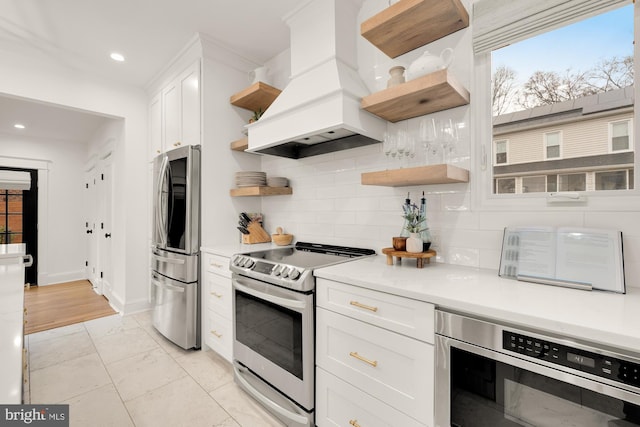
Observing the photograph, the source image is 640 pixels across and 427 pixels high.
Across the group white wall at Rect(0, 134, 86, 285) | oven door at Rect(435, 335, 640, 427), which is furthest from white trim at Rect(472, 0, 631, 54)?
white wall at Rect(0, 134, 86, 285)

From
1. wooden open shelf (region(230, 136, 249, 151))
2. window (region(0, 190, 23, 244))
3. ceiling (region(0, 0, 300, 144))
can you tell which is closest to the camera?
ceiling (region(0, 0, 300, 144))

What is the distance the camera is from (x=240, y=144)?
2.73 metres

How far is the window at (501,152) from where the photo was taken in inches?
62.6

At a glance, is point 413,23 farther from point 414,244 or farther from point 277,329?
point 277,329

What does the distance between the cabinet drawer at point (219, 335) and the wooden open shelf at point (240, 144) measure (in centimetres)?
149

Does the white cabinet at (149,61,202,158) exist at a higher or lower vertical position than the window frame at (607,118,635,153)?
higher

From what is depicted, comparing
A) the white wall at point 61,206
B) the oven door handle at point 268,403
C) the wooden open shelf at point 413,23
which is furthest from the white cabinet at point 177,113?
the white wall at point 61,206

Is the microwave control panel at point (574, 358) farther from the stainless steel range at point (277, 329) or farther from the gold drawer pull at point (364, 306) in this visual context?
the stainless steel range at point (277, 329)

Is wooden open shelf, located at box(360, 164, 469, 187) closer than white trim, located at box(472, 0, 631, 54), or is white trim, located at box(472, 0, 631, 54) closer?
white trim, located at box(472, 0, 631, 54)

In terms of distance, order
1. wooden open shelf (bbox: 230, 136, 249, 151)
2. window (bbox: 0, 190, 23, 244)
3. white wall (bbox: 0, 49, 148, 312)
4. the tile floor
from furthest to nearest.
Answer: window (bbox: 0, 190, 23, 244), white wall (bbox: 0, 49, 148, 312), wooden open shelf (bbox: 230, 136, 249, 151), the tile floor

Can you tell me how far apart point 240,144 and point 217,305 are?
1.44 m

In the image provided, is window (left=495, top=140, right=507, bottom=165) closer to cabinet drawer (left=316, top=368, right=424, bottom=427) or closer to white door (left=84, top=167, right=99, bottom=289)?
cabinet drawer (left=316, top=368, right=424, bottom=427)

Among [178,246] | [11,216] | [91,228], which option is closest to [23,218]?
[11,216]

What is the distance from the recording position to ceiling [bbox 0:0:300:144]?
2236 millimetres
